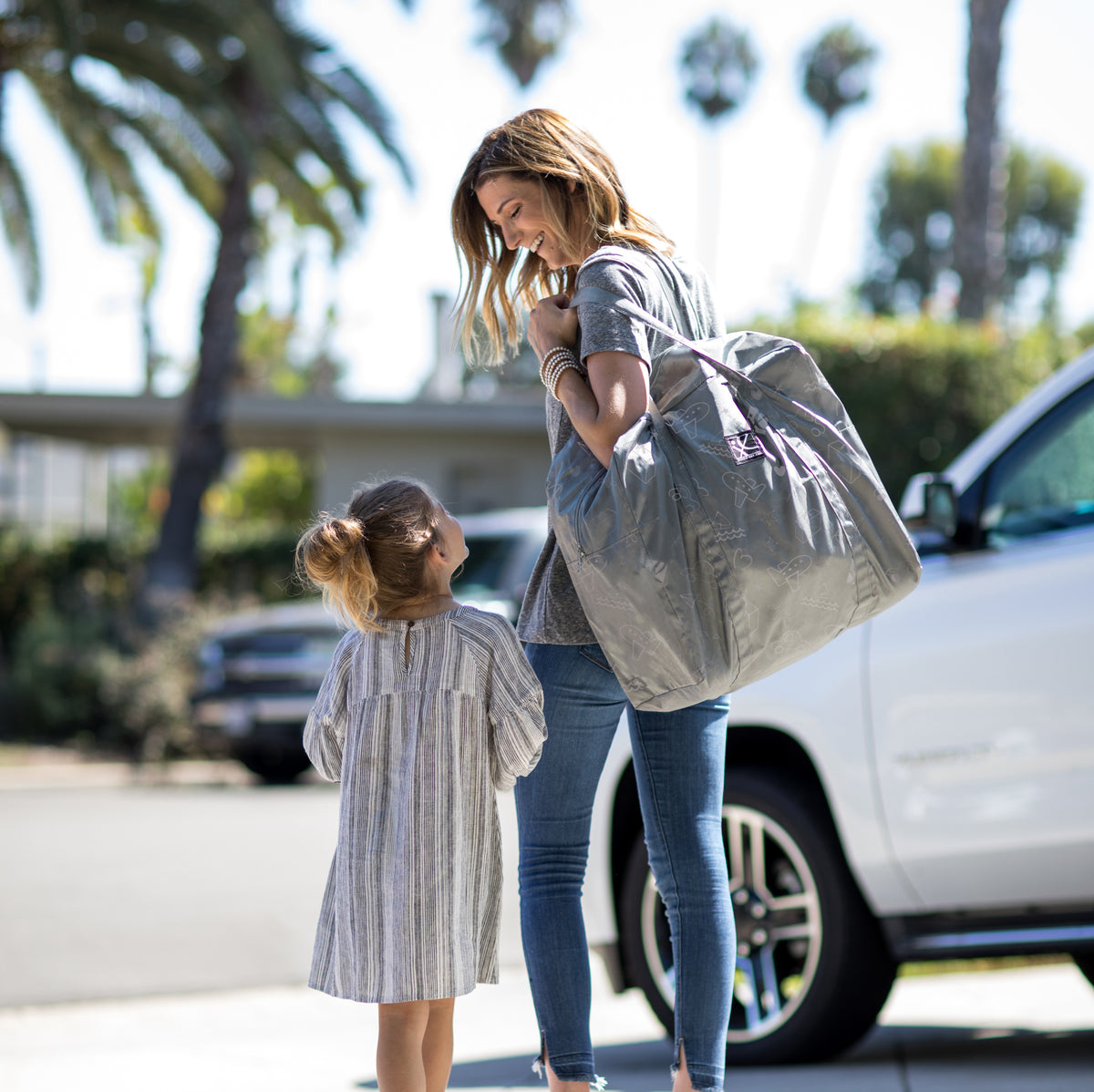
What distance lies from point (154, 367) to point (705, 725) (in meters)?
41.9

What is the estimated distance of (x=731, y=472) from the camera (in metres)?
2.38

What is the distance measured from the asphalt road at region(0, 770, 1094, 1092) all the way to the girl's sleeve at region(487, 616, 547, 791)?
1542mm

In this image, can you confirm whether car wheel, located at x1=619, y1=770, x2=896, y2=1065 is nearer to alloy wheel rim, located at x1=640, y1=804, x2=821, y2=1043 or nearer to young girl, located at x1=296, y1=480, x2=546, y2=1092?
alloy wheel rim, located at x1=640, y1=804, x2=821, y2=1043

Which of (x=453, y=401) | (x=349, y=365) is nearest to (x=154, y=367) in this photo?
(x=349, y=365)

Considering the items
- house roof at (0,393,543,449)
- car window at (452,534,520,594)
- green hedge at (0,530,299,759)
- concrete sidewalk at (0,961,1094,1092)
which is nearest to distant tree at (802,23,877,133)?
house roof at (0,393,543,449)

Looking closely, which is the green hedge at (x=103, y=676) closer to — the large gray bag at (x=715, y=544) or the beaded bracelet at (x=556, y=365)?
the beaded bracelet at (x=556, y=365)

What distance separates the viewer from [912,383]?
1321cm

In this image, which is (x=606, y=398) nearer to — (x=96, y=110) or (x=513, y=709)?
(x=513, y=709)

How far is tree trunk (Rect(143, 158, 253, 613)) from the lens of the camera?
Answer: 16.7 meters

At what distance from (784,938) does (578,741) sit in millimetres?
1572

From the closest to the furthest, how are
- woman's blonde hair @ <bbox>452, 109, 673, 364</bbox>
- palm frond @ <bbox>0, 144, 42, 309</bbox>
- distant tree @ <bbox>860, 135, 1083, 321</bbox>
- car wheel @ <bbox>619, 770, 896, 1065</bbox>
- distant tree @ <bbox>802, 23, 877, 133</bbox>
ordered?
1. woman's blonde hair @ <bbox>452, 109, 673, 364</bbox>
2. car wheel @ <bbox>619, 770, 896, 1065</bbox>
3. palm frond @ <bbox>0, 144, 42, 309</bbox>
4. distant tree @ <bbox>802, 23, 877, 133</bbox>
5. distant tree @ <bbox>860, 135, 1083, 321</bbox>

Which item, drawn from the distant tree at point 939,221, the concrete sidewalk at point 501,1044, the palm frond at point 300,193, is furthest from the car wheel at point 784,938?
the distant tree at point 939,221

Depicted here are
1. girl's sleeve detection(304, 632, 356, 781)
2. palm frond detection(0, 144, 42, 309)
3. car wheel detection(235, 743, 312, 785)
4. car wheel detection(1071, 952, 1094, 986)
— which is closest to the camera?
girl's sleeve detection(304, 632, 356, 781)

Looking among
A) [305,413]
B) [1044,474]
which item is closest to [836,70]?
[305,413]
